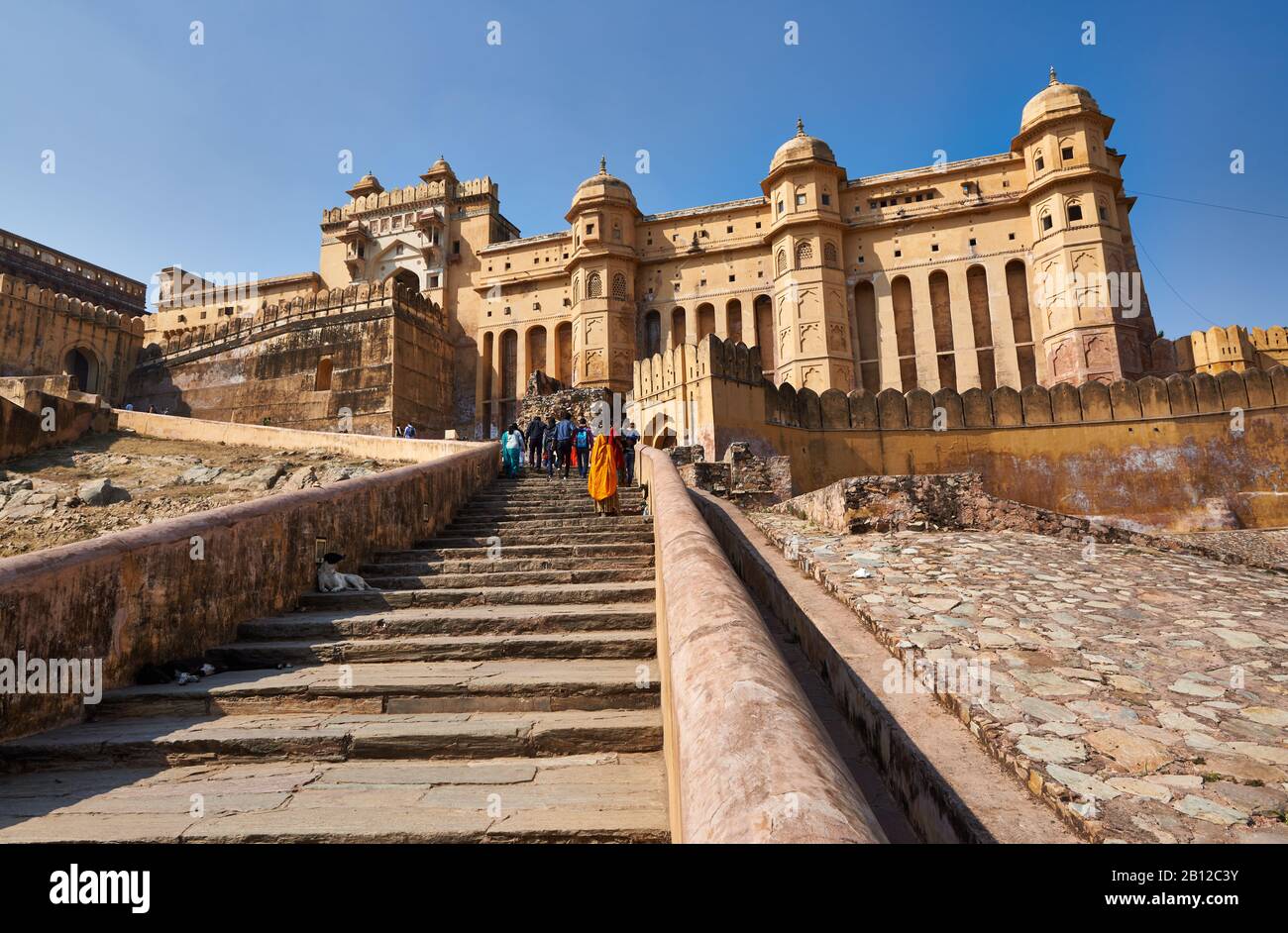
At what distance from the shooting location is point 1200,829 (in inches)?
98.3

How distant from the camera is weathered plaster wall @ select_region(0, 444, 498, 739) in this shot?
3.53m

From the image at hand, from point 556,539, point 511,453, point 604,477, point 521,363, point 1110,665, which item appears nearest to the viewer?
point 1110,665

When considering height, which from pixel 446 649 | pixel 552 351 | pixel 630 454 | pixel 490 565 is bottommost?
pixel 446 649

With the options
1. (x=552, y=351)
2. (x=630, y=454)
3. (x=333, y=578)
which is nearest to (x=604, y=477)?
(x=333, y=578)

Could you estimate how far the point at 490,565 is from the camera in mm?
6395

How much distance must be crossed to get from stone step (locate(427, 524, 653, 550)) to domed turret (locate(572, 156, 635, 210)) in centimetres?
2806

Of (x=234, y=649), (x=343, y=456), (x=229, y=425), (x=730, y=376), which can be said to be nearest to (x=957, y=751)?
(x=234, y=649)

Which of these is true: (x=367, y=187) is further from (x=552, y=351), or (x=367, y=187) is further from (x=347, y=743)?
(x=347, y=743)

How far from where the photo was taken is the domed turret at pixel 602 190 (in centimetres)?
3231

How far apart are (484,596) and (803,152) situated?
97.8 ft

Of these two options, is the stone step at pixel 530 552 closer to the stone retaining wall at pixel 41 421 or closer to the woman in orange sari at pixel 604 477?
the woman in orange sari at pixel 604 477

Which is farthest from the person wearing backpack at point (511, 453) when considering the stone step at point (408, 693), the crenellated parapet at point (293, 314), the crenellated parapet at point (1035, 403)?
the crenellated parapet at point (293, 314)

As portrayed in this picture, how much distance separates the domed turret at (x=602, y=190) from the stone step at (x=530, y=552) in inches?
1131
